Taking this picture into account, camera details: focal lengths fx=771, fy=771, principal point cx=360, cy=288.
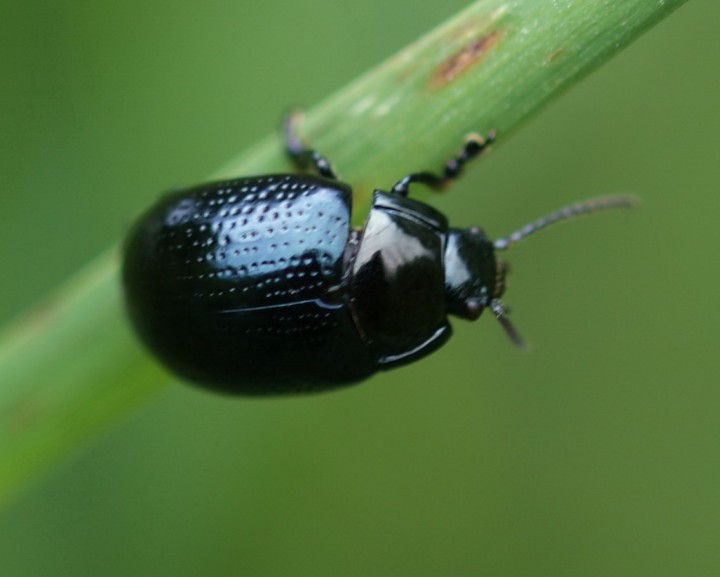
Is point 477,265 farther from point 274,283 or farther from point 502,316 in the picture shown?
point 274,283

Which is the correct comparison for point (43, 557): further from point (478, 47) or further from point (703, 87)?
point (703, 87)

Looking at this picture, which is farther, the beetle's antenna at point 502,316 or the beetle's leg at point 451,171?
the beetle's antenna at point 502,316

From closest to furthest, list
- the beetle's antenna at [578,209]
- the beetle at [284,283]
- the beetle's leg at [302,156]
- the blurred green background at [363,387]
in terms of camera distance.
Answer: the beetle's leg at [302,156] < the beetle at [284,283] < the beetle's antenna at [578,209] < the blurred green background at [363,387]

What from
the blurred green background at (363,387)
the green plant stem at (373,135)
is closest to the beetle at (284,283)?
the green plant stem at (373,135)

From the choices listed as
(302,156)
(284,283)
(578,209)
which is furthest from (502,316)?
(302,156)

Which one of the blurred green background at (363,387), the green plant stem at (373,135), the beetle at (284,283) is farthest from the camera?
the blurred green background at (363,387)

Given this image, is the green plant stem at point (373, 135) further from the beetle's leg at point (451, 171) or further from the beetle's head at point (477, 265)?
the beetle's head at point (477, 265)
